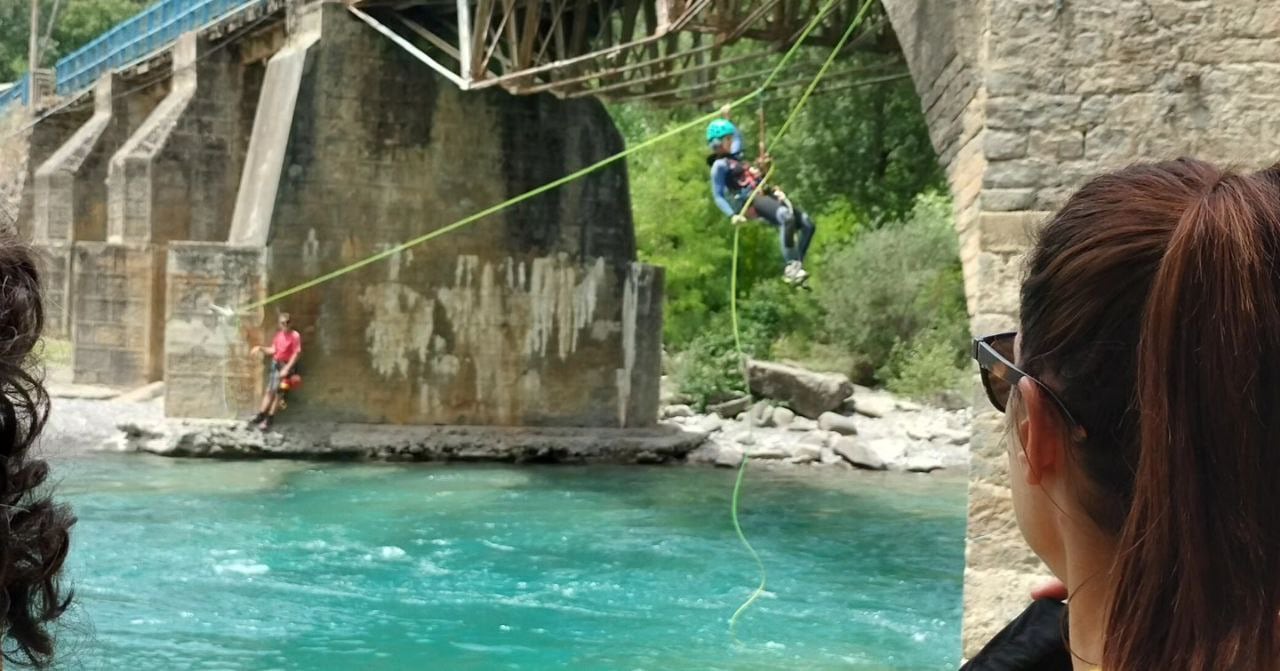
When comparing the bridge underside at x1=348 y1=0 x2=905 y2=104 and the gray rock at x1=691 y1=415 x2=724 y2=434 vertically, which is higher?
the bridge underside at x1=348 y1=0 x2=905 y2=104

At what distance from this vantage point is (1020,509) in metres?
1.22

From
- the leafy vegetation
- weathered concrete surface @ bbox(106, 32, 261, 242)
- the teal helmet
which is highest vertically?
the leafy vegetation

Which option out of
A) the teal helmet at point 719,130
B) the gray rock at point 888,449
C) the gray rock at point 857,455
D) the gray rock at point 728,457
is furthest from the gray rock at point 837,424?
the teal helmet at point 719,130

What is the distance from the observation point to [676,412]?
72.3 feet

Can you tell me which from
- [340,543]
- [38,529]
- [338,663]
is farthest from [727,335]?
[38,529]

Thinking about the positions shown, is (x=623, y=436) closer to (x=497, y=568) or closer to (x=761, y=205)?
(x=497, y=568)

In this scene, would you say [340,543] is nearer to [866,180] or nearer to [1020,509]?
[1020,509]

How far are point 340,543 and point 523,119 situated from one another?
756cm

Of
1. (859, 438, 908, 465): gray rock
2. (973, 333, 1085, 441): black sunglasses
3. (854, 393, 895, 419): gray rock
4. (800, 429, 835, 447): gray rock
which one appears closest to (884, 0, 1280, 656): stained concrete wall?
(973, 333, 1085, 441): black sunglasses

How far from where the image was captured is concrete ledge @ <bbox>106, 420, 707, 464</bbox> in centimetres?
1631

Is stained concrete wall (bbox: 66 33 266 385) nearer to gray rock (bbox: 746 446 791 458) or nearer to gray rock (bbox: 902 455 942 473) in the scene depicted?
gray rock (bbox: 746 446 791 458)

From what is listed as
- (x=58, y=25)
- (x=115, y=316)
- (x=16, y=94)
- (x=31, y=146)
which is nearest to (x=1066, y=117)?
(x=115, y=316)

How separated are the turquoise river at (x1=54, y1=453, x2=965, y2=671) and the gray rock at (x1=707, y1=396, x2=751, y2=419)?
493 cm

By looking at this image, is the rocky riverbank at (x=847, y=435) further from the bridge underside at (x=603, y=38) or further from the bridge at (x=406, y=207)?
the bridge underside at (x=603, y=38)
